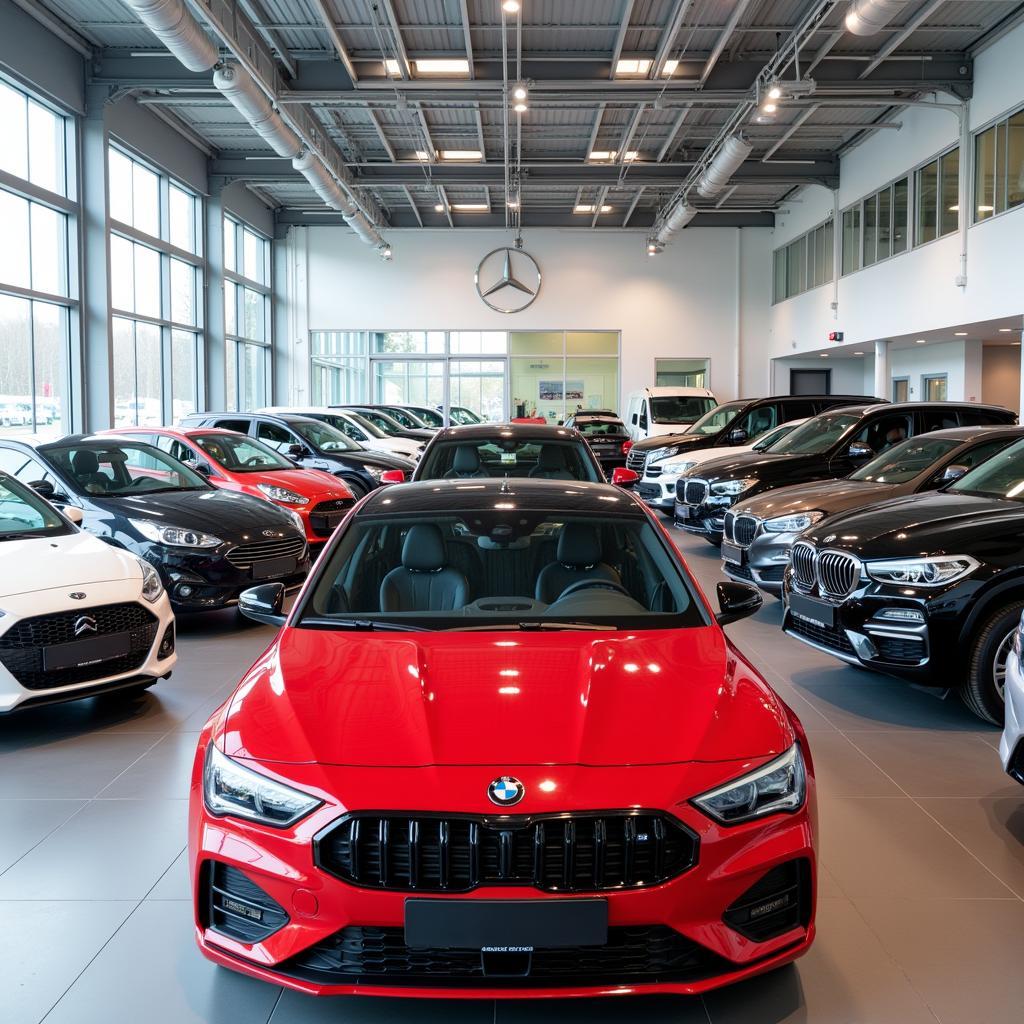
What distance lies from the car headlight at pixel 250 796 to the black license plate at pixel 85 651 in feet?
8.48

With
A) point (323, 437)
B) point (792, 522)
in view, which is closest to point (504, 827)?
point (792, 522)

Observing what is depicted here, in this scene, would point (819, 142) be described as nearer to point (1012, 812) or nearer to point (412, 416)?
point (412, 416)

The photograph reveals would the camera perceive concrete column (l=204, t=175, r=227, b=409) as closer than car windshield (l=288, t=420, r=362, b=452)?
No

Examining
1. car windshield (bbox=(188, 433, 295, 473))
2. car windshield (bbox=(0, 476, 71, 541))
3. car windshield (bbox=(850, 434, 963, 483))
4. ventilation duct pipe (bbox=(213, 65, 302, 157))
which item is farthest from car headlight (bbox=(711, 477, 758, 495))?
ventilation duct pipe (bbox=(213, 65, 302, 157))

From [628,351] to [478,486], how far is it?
1001 inches

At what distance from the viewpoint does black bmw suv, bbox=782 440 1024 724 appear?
197 inches

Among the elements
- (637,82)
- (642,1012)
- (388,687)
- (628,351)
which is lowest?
(642,1012)

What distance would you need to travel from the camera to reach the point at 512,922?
7.32 feet

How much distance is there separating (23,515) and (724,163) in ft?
49.4

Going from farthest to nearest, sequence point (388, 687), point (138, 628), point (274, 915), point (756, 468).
→ point (756, 468), point (138, 628), point (388, 687), point (274, 915)

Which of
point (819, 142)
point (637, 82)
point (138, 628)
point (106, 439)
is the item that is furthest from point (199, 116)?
point (138, 628)

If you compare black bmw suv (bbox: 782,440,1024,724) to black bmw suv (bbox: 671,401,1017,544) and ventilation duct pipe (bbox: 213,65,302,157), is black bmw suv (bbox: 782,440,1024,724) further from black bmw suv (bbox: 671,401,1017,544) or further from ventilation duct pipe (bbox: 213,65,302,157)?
ventilation duct pipe (bbox: 213,65,302,157)

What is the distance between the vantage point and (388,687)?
2820mm

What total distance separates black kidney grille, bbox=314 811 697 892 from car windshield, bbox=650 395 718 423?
18498mm
